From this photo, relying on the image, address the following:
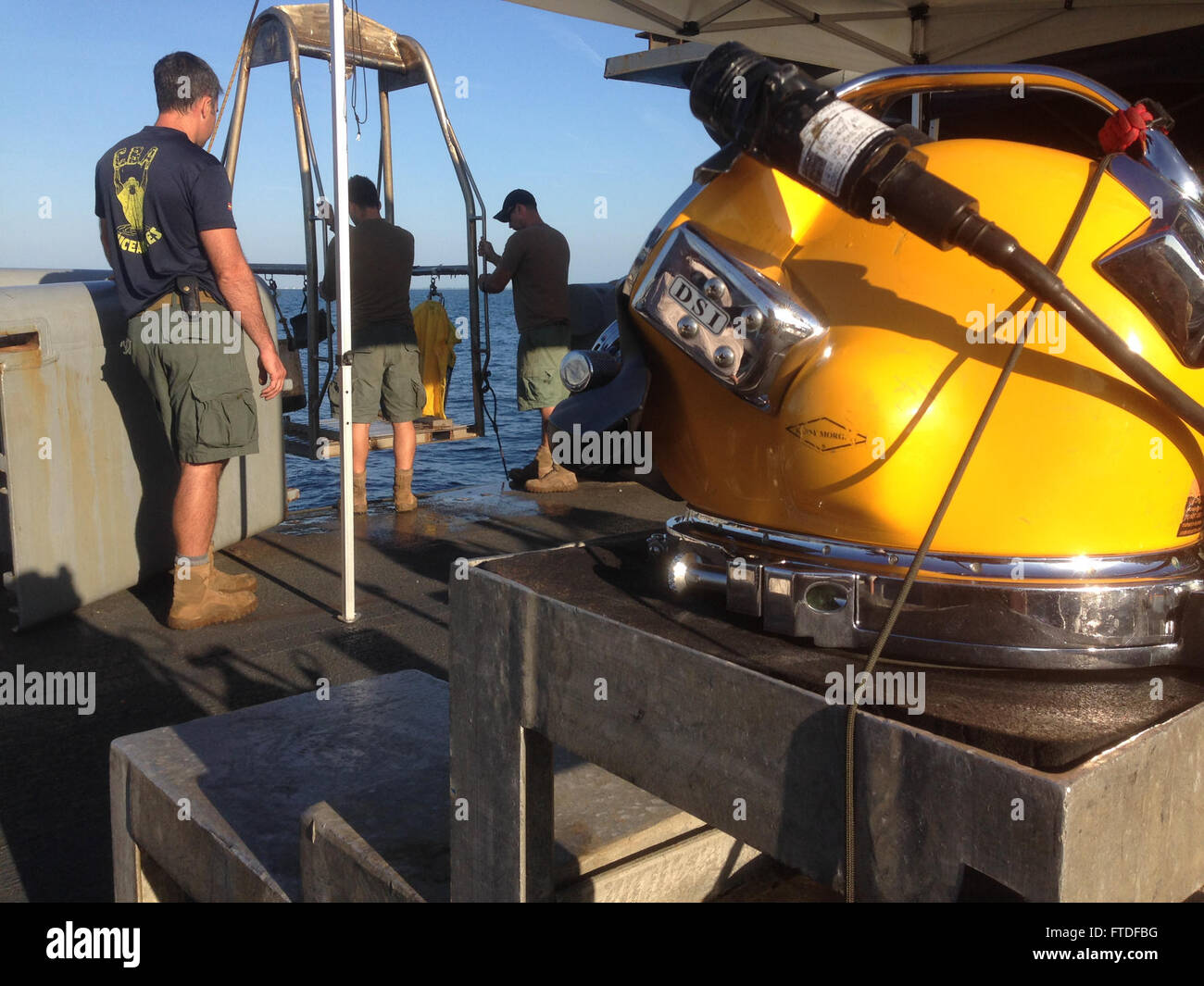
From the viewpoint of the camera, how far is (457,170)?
7.51 meters

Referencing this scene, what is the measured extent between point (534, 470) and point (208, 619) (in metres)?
3.59

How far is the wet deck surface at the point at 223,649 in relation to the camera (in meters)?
2.88

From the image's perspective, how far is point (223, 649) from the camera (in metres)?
4.17

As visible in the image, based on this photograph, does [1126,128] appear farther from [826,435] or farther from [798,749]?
[798,749]

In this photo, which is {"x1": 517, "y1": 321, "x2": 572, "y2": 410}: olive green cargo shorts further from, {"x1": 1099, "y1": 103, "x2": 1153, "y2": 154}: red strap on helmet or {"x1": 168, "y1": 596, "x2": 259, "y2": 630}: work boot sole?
{"x1": 1099, "y1": 103, "x2": 1153, "y2": 154}: red strap on helmet

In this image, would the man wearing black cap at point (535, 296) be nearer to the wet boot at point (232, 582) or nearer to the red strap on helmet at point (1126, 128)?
the wet boot at point (232, 582)

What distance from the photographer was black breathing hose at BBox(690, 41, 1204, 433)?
110 cm

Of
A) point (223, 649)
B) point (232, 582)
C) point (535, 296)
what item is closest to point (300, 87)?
point (535, 296)

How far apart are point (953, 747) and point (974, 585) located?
0.30 meters

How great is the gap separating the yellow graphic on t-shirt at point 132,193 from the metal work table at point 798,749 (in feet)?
11.0

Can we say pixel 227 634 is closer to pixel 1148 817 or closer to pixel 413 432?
pixel 413 432

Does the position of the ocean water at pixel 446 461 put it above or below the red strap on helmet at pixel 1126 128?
below

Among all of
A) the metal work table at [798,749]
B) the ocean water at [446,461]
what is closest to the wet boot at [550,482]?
the ocean water at [446,461]

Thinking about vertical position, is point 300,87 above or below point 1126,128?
above
